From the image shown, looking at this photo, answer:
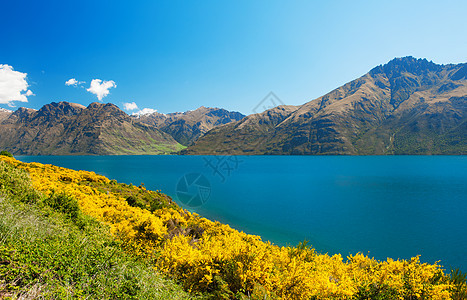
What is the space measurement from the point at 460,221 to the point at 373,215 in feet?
48.5

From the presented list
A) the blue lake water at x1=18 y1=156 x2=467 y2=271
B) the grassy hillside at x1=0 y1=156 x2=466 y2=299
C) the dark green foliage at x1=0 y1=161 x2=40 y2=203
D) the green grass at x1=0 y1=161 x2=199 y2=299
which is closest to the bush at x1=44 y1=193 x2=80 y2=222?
the dark green foliage at x1=0 y1=161 x2=40 y2=203

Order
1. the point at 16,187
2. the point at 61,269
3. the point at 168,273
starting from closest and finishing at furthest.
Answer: the point at 61,269, the point at 168,273, the point at 16,187

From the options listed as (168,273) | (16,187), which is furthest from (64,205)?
(168,273)

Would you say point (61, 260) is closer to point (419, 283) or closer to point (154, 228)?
point (154, 228)

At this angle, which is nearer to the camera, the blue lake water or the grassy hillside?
the grassy hillside

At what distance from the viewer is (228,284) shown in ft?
31.7

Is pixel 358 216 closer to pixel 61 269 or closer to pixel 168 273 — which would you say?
pixel 168 273

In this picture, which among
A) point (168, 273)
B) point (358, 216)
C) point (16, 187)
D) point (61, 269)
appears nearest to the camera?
point (61, 269)

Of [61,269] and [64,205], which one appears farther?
[64,205]

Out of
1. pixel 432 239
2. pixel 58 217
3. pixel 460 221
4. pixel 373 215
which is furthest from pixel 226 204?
pixel 460 221

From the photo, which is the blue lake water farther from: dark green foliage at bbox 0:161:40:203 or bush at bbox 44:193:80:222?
dark green foliage at bbox 0:161:40:203

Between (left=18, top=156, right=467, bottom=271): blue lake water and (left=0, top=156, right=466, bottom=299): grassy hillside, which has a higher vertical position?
(left=0, top=156, right=466, bottom=299): grassy hillside

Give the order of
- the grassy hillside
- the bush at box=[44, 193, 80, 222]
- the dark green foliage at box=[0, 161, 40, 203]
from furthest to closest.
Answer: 1. the bush at box=[44, 193, 80, 222]
2. the dark green foliage at box=[0, 161, 40, 203]
3. the grassy hillside

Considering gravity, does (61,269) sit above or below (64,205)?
above
